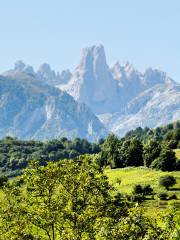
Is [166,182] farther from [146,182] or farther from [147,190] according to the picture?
[146,182]

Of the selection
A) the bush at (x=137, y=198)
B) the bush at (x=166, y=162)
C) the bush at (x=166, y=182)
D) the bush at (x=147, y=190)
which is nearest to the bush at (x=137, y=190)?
the bush at (x=147, y=190)

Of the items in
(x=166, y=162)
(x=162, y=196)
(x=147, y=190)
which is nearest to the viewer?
(x=162, y=196)

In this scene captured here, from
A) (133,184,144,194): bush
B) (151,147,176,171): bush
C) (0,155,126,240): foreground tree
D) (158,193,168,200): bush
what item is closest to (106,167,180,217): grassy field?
(158,193,168,200): bush

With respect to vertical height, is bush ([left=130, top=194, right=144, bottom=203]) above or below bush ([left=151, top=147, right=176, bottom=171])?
below

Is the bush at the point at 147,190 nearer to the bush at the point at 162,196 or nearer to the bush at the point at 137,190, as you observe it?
the bush at the point at 137,190

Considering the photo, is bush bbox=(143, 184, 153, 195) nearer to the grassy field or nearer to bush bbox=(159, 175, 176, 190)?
the grassy field

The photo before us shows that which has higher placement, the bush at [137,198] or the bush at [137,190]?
the bush at [137,190]

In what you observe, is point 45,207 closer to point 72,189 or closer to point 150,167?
point 72,189

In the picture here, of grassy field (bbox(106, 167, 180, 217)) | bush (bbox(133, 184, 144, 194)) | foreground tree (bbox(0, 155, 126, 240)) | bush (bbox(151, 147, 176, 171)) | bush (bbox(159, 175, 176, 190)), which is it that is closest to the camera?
foreground tree (bbox(0, 155, 126, 240))

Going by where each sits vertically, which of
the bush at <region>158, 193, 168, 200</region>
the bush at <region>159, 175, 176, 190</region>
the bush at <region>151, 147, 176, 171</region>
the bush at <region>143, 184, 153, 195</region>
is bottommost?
the bush at <region>158, 193, 168, 200</region>

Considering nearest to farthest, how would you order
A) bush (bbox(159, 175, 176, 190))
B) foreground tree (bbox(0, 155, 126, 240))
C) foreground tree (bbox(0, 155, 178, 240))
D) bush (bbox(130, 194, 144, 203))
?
foreground tree (bbox(0, 155, 178, 240)) < foreground tree (bbox(0, 155, 126, 240)) < bush (bbox(130, 194, 144, 203)) < bush (bbox(159, 175, 176, 190))

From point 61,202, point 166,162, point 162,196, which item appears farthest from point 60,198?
point 166,162

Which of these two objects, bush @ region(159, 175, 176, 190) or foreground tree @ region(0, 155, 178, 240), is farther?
bush @ region(159, 175, 176, 190)

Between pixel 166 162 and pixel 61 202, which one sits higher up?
pixel 166 162
